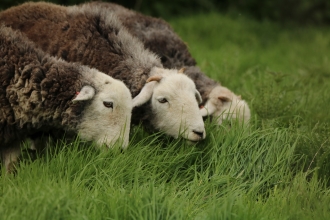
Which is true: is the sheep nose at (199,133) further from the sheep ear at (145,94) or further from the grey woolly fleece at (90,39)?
the grey woolly fleece at (90,39)

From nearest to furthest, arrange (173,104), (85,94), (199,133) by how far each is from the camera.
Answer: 1. (85,94)
2. (199,133)
3. (173,104)

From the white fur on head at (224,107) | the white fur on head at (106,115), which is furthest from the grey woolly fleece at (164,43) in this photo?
the white fur on head at (106,115)

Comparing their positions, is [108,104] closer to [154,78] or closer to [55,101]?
[55,101]

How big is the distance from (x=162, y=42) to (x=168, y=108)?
5.68 feet

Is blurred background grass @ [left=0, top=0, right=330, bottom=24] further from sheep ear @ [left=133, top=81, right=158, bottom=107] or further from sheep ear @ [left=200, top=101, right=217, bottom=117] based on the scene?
sheep ear @ [left=133, top=81, right=158, bottom=107]

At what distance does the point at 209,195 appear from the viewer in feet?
14.9

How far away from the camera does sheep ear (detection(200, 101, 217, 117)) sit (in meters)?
6.12

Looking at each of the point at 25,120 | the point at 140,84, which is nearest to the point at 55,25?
the point at 140,84

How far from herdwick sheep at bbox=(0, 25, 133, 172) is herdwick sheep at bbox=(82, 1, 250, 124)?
4.29ft

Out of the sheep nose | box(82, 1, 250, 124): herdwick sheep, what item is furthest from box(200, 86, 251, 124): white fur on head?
the sheep nose

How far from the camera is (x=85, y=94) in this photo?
16.6 feet

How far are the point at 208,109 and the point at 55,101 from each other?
185 centimetres

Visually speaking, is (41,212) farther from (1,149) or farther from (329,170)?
(329,170)

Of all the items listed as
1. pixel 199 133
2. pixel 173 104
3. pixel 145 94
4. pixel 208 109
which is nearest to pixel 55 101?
pixel 145 94
